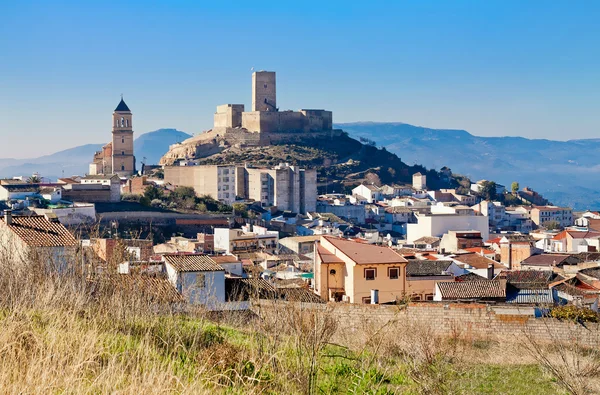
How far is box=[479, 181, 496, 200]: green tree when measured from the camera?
72812 mm

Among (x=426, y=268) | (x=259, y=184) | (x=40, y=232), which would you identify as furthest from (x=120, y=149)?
(x=40, y=232)

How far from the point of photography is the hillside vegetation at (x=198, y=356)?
18.8 feet

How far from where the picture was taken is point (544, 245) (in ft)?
124

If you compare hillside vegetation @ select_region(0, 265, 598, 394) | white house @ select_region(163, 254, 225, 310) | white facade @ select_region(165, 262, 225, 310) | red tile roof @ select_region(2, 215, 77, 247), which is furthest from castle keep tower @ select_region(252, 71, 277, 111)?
hillside vegetation @ select_region(0, 265, 598, 394)

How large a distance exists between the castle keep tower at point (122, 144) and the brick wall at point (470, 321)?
55.5m

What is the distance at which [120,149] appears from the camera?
6706 cm

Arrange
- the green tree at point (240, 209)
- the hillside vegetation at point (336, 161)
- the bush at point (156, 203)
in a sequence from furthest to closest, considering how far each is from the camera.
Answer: the hillside vegetation at point (336, 161)
the green tree at point (240, 209)
the bush at point (156, 203)

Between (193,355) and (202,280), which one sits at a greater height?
(193,355)

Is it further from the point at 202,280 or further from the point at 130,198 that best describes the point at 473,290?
the point at 130,198

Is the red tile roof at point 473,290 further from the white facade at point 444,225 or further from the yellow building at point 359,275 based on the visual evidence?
the white facade at point 444,225

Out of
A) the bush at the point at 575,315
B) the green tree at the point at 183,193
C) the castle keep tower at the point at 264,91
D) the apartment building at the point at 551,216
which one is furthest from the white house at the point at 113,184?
the bush at the point at 575,315

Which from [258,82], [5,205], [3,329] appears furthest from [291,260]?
[258,82]

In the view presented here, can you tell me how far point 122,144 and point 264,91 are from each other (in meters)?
19.9

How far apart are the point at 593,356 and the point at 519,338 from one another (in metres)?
1.52
